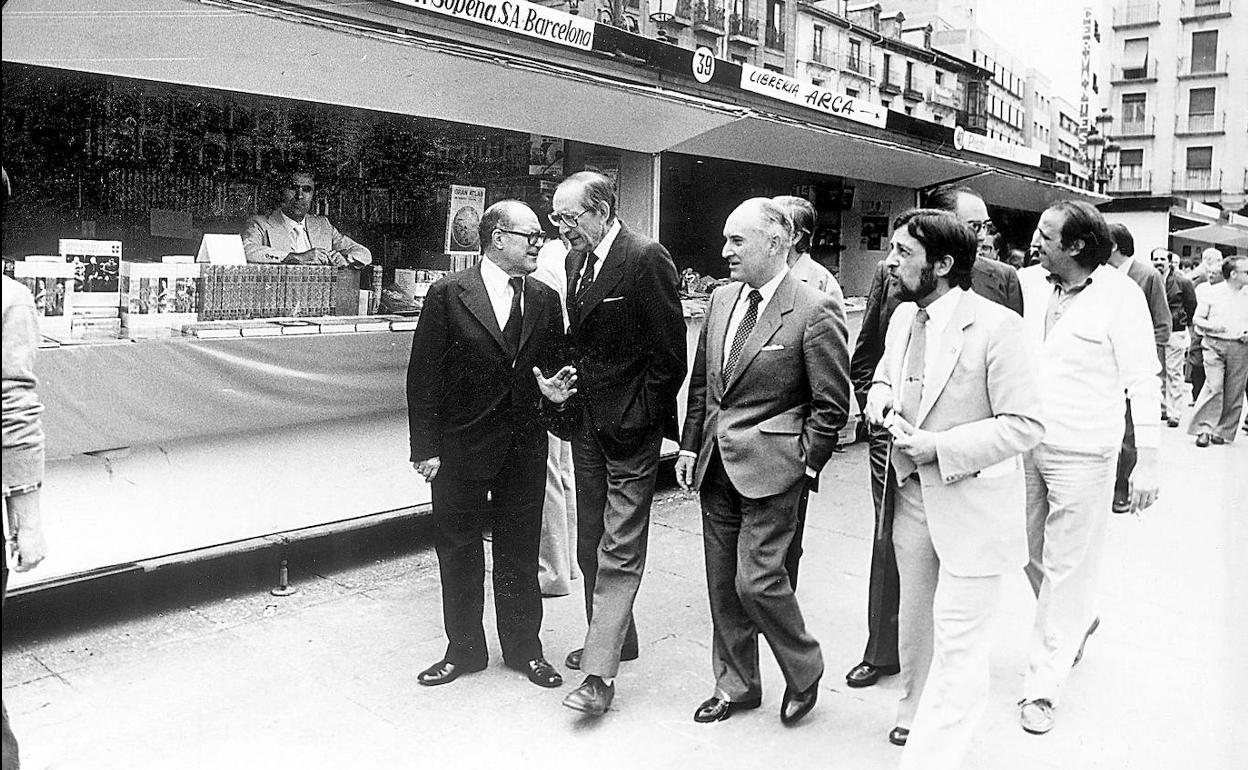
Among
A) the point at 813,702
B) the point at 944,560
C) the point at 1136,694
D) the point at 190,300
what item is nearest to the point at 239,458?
the point at 190,300

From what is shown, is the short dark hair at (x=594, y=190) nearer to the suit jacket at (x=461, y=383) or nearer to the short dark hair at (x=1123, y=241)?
the suit jacket at (x=461, y=383)

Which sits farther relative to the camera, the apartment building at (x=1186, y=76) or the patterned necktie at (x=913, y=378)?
the apartment building at (x=1186, y=76)

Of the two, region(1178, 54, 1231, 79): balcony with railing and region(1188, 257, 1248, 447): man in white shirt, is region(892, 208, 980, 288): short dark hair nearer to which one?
region(1178, 54, 1231, 79): balcony with railing

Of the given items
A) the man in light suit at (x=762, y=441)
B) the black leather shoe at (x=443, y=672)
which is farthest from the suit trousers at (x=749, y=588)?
the black leather shoe at (x=443, y=672)

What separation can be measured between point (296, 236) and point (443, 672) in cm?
302

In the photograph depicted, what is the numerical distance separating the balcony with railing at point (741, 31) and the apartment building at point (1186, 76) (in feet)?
23.7

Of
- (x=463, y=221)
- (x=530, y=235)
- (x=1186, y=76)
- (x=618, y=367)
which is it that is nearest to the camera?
(x=618, y=367)

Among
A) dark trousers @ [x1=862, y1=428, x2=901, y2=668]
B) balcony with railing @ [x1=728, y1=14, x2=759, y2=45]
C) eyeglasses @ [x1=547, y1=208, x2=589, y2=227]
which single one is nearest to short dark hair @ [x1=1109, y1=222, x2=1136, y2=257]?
dark trousers @ [x1=862, y1=428, x2=901, y2=668]

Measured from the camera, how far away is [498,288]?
12.9ft

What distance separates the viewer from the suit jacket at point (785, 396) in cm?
341

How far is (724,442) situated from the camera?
3484 mm

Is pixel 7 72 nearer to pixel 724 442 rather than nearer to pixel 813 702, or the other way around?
pixel 724 442

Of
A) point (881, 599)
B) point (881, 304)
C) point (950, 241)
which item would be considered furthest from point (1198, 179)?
point (950, 241)

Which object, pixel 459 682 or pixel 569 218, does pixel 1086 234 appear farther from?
pixel 459 682
